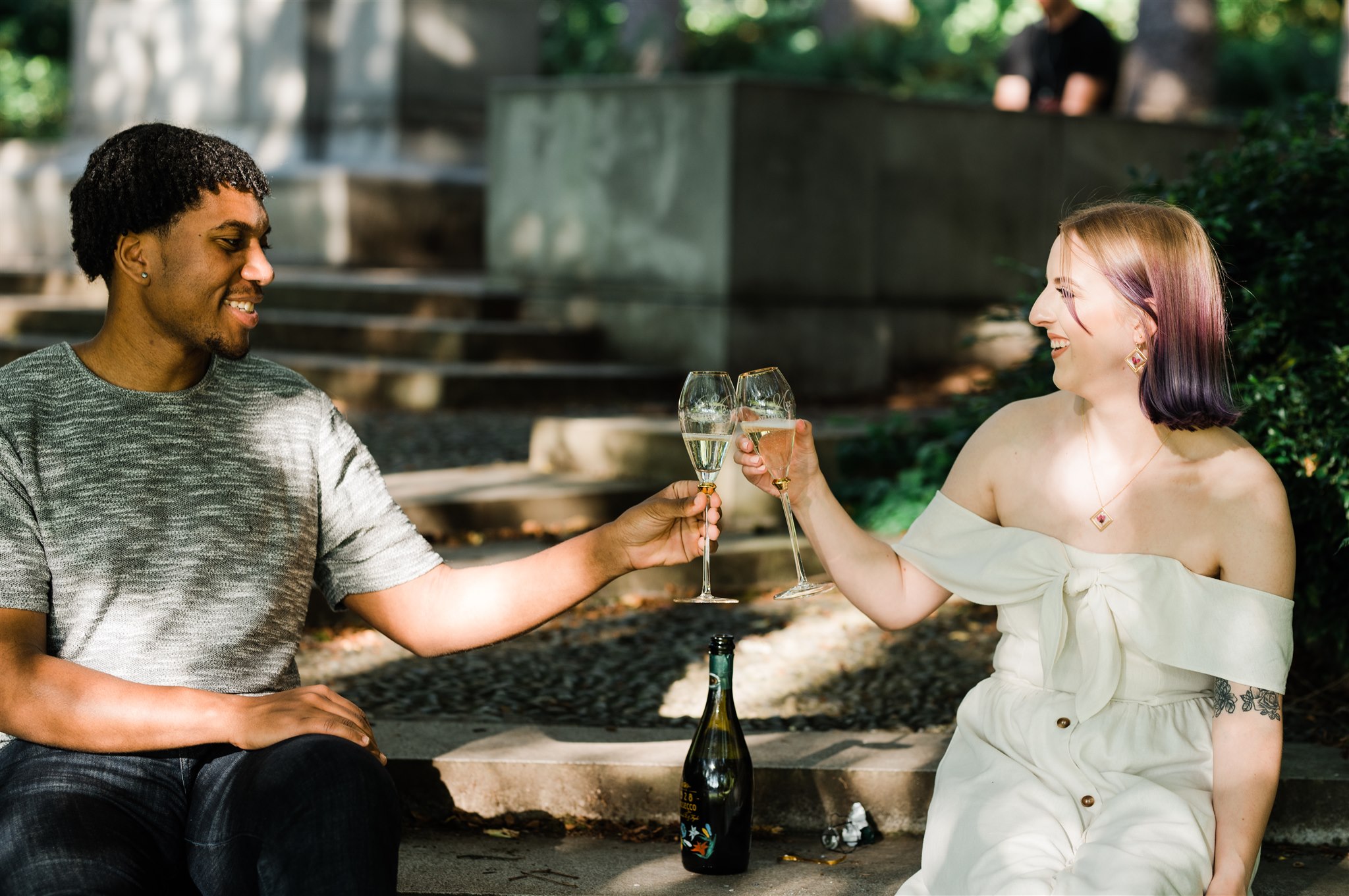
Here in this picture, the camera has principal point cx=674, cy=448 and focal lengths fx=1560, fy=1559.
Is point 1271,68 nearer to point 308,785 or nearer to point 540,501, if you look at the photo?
point 540,501

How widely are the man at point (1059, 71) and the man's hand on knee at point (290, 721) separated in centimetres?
818

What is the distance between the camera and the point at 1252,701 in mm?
2744

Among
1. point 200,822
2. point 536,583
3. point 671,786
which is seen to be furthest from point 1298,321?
point 200,822

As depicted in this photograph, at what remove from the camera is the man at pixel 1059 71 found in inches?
→ 389

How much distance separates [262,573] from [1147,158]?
9.10 meters

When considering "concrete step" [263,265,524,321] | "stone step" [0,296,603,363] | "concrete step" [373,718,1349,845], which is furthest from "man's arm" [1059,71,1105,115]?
"concrete step" [373,718,1349,845]

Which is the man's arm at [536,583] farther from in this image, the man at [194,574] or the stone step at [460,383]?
the stone step at [460,383]

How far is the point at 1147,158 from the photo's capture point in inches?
424

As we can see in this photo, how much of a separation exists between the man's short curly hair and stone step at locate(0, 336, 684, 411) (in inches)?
229

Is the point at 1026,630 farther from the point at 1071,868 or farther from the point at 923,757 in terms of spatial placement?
the point at 923,757

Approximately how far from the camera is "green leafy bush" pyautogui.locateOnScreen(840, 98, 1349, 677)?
4.29 meters

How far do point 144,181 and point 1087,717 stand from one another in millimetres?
2005

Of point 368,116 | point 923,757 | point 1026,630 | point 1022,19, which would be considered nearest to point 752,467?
point 1026,630

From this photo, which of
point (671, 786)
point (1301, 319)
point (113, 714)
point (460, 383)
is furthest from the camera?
point (460, 383)
